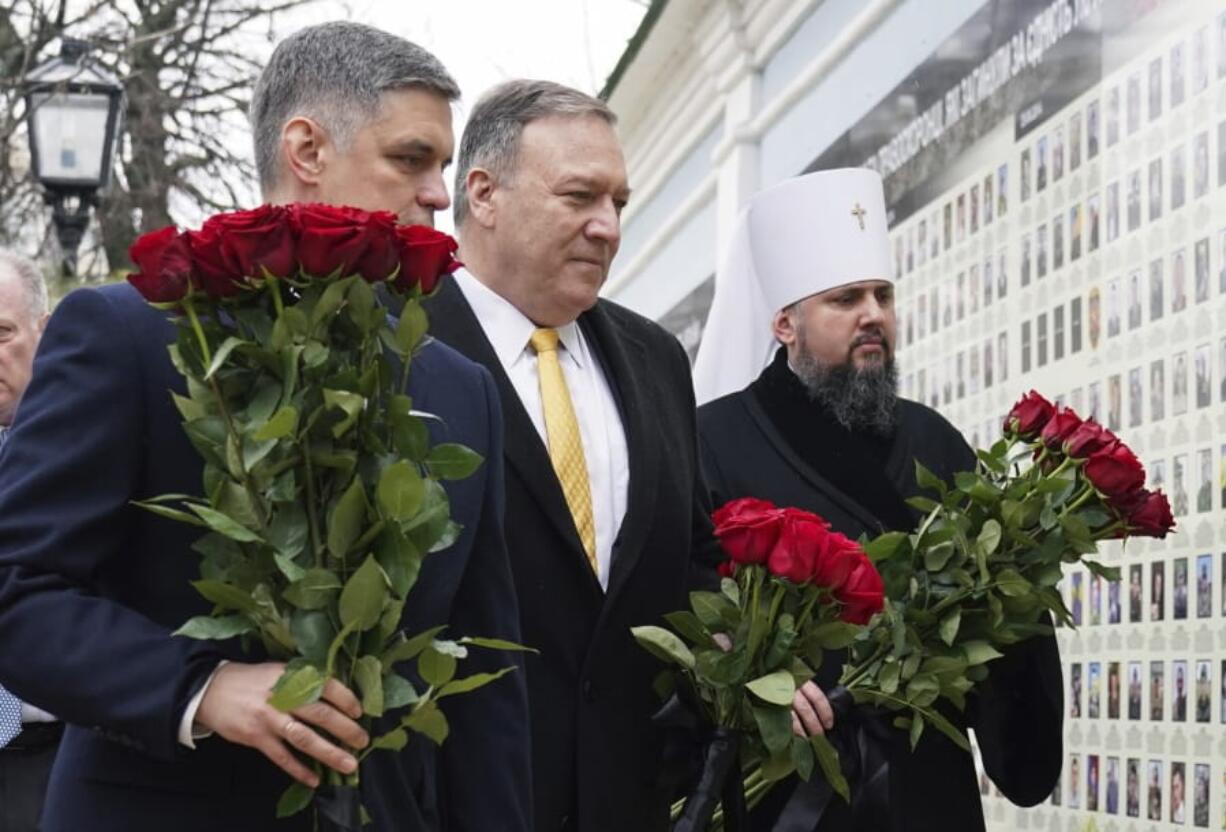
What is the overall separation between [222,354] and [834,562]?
1.71 meters

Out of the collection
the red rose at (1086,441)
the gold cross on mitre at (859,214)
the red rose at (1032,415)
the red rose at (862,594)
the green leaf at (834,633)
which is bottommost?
the green leaf at (834,633)

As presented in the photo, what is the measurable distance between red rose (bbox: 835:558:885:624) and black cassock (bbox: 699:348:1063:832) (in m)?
0.79

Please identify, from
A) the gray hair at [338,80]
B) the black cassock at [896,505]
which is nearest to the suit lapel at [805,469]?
the black cassock at [896,505]

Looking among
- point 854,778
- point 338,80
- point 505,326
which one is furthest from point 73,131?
point 338,80

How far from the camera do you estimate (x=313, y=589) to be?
2.90 meters

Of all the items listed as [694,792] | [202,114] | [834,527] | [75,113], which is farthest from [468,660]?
[202,114]

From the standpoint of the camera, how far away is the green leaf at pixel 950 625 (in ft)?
15.8

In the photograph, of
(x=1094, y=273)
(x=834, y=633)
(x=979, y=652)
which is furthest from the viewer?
(x=1094, y=273)

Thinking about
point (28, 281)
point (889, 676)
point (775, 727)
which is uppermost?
point (28, 281)

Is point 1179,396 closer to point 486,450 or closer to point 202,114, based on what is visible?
point 486,450

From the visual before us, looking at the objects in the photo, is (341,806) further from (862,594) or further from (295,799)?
(862,594)

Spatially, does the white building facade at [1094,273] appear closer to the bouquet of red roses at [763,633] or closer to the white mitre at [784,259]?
the white mitre at [784,259]

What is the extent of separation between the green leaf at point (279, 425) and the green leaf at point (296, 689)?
26cm

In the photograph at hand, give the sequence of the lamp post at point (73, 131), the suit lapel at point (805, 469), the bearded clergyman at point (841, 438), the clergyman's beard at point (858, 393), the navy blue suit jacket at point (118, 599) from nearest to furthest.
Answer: the navy blue suit jacket at point (118, 599)
the bearded clergyman at point (841, 438)
the suit lapel at point (805, 469)
the clergyman's beard at point (858, 393)
the lamp post at point (73, 131)
